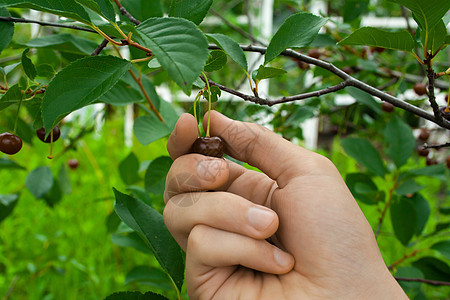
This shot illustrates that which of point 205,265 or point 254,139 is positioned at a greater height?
point 254,139

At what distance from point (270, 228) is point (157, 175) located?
37 centimetres

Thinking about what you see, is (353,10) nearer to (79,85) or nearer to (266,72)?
(266,72)

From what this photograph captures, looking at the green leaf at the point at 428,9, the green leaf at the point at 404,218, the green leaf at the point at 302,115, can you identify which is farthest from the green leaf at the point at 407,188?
the green leaf at the point at 428,9

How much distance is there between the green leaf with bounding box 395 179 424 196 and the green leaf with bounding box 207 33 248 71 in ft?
2.09

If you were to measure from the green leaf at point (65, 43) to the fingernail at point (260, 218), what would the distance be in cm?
46

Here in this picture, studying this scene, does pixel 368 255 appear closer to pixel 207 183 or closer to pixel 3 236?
pixel 207 183

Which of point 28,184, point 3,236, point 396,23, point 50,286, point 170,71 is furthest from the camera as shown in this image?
point 396,23

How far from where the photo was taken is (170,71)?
0.34 meters

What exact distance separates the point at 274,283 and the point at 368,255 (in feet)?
0.47

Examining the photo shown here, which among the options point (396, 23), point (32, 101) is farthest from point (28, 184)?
point (396, 23)

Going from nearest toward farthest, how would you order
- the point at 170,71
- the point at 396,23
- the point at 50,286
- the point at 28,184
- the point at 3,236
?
the point at 170,71 → the point at 28,184 → the point at 50,286 → the point at 3,236 → the point at 396,23

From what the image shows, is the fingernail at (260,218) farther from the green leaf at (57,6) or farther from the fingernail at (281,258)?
the green leaf at (57,6)

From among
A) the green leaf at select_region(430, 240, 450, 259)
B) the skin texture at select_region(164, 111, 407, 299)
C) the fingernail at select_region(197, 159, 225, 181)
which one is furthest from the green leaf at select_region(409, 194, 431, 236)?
the fingernail at select_region(197, 159, 225, 181)

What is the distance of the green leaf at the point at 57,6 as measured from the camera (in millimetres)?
381
